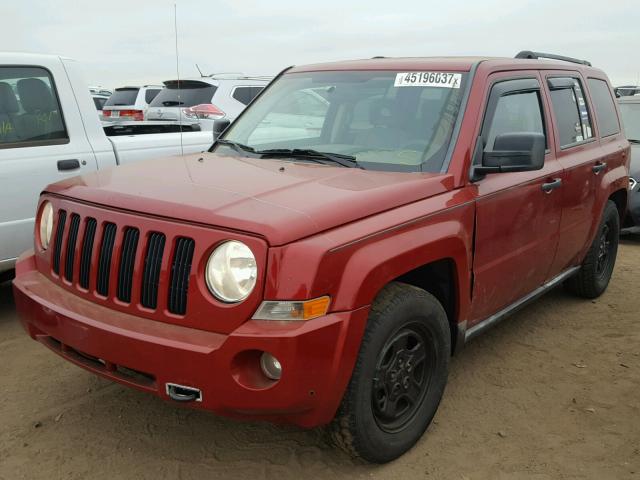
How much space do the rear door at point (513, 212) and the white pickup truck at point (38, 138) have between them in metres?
2.95

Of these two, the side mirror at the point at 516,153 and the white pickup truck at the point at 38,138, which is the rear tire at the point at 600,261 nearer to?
the side mirror at the point at 516,153

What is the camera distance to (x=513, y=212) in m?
3.53

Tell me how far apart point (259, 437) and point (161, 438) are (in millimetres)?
466

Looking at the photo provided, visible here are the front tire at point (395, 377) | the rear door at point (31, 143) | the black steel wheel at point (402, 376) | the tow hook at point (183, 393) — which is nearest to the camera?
the tow hook at point (183, 393)

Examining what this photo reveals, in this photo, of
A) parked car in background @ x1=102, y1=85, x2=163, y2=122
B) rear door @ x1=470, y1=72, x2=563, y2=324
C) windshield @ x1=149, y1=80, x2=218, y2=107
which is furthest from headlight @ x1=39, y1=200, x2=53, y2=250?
parked car in background @ x1=102, y1=85, x2=163, y2=122

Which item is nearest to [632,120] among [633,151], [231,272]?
[633,151]

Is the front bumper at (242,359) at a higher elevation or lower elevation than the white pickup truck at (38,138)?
lower

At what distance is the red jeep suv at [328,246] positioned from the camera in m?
2.41

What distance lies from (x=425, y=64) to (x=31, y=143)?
279 cm

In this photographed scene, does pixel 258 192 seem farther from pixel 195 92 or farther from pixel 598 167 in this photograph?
pixel 195 92

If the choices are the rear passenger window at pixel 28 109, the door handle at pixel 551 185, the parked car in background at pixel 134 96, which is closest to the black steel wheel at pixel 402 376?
the door handle at pixel 551 185

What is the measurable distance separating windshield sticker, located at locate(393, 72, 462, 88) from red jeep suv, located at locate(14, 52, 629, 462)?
0.01 meters

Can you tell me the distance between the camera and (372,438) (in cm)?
278

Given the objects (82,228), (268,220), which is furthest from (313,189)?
(82,228)
